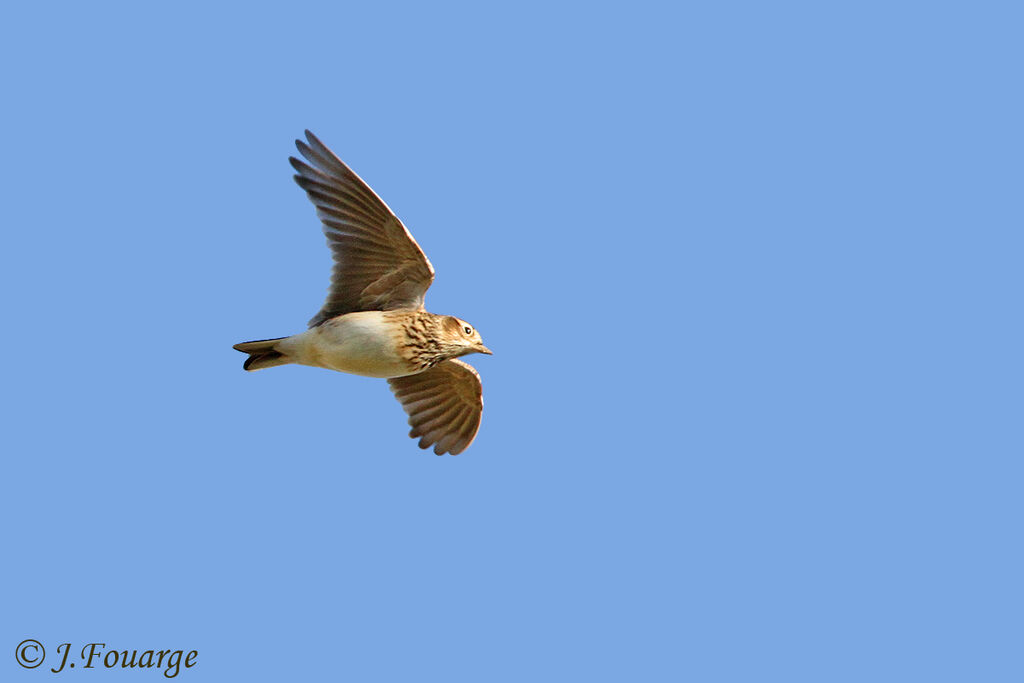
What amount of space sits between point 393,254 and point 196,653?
157 inches

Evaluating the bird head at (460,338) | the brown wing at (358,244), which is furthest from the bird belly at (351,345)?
the bird head at (460,338)

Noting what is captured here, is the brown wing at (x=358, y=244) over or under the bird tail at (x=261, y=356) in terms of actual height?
over

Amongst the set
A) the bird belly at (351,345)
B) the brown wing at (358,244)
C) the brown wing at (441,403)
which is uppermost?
the brown wing at (358,244)

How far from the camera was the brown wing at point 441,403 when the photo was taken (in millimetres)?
13727

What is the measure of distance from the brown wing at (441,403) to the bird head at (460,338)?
2.82 feet

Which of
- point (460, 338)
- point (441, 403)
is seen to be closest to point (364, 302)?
point (460, 338)

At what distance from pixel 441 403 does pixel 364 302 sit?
1.81 meters

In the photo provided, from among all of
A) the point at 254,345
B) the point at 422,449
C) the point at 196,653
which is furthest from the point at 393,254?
the point at 196,653

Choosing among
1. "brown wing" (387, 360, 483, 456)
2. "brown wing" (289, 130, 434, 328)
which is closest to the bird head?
"brown wing" (289, 130, 434, 328)

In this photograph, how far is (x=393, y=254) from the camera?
1230 centimetres

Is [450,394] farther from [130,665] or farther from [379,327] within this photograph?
[130,665]

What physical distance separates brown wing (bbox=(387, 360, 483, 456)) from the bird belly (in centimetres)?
143

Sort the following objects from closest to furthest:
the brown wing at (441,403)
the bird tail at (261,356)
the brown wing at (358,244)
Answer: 1. the brown wing at (358,244)
2. the bird tail at (261,356)
3. the brown wing at (441,403)

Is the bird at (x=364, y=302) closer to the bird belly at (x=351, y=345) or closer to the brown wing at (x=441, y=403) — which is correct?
the bird belly at (x=351, y=345)
